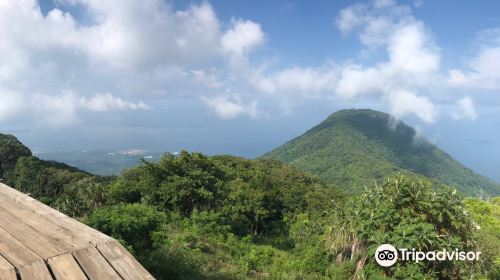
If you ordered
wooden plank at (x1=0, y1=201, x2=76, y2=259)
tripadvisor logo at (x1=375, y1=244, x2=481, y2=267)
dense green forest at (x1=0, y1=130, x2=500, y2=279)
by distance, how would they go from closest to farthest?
wooden plank at (x1=0, y1=201, x2=76, y2=259), dense green forest at (x1=0, y1=130, x2=500, y2=279), tripadvisor logo at (x1=375, y1=244, x2=481, y2=267)

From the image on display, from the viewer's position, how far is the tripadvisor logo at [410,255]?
37.5 feet

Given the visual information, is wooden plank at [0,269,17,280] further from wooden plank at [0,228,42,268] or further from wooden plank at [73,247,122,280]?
wooden plank at [73,247,122,280]

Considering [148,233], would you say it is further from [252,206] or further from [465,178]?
[465,178]

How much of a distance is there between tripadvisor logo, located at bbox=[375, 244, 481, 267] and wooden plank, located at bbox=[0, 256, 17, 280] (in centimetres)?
1114

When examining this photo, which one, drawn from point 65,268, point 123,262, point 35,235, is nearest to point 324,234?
point 35,235

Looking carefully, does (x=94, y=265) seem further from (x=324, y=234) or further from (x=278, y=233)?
(x=278, y=233)

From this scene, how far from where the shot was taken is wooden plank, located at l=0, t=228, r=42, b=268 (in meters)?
2.41

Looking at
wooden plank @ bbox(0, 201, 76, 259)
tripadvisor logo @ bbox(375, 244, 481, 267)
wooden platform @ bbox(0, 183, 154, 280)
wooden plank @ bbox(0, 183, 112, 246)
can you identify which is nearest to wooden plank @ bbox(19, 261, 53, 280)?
wooden platform @ bbox(0, 183, 154, 280)

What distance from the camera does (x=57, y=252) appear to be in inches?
99.9

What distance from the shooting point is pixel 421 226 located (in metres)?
11.5

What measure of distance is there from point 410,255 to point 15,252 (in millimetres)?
11294

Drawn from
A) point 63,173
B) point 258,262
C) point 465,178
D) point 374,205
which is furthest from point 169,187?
point 465,178

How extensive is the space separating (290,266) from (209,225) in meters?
6.42

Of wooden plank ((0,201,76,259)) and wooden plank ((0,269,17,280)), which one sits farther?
wooden plank ((0,201,76,259))
